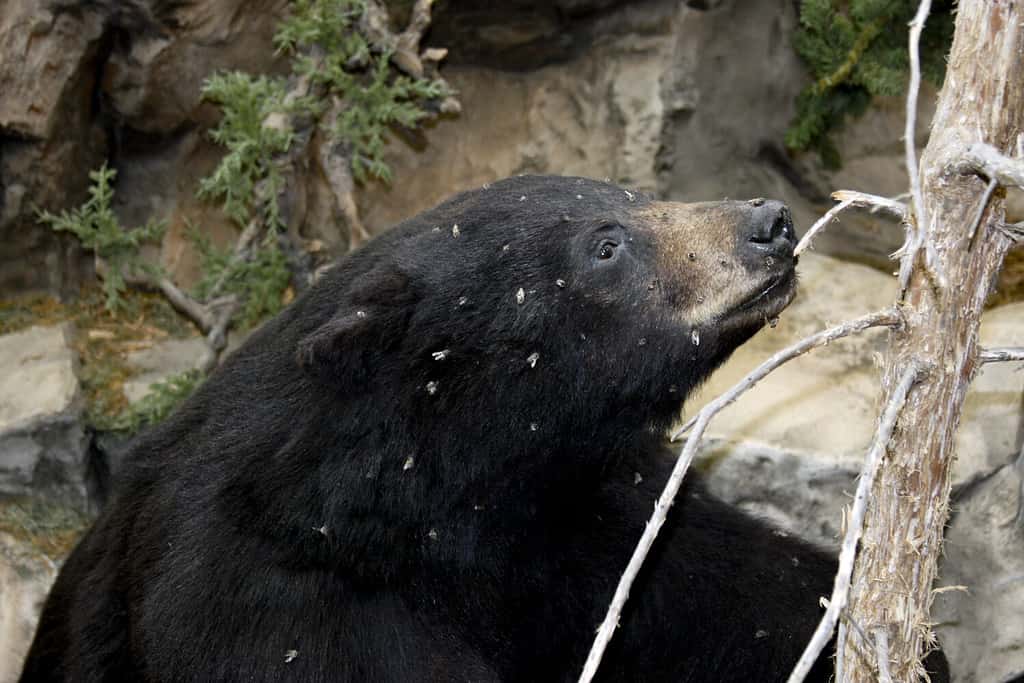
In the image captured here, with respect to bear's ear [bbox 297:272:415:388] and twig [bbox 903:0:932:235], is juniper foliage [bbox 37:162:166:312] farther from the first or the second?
twig [bbox 903:0:932:235]

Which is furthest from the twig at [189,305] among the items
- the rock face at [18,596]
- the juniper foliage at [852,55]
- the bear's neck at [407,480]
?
the juniper foliage at [852,55]

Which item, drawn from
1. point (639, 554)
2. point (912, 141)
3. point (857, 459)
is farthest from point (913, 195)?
point (857, 459)

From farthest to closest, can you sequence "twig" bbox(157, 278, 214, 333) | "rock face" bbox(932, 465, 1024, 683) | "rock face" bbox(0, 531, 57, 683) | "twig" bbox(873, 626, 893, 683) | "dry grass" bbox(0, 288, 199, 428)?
"twig" bbox(157, 278, 214, 333) < "dry grass" bbox(0, 288, 199, 428) < "rock face" bbox(0, 531, 57, 683) < "rock face" bbox(932, 465, 1024, 683) < "twig" bbox(873, 626, 893, 683)

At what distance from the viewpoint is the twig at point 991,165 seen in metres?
2.12

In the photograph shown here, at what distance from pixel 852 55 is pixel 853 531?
3.64 metres

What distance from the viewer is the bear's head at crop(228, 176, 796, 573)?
306 centimetres

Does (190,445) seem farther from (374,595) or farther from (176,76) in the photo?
(176,76)

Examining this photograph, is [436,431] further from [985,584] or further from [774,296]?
[985,584]

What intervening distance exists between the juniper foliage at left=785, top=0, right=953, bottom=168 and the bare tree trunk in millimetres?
2611

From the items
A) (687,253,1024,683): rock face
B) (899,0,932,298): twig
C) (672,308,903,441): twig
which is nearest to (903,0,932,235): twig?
(899,0,932,298): twig

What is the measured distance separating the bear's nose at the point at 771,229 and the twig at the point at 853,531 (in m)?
0.64

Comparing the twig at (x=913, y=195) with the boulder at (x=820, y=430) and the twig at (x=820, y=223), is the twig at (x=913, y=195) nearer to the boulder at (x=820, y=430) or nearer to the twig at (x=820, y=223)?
the twig at (x=820, y=223)

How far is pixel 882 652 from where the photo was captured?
2377 mm

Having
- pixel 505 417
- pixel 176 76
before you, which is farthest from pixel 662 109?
pixel 505 417
